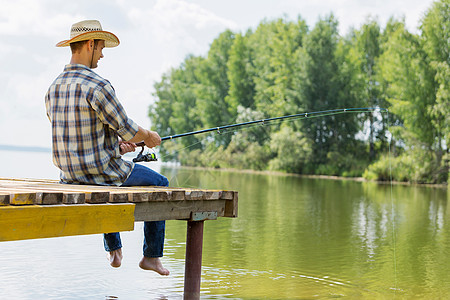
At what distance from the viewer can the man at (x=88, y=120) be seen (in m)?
3.77

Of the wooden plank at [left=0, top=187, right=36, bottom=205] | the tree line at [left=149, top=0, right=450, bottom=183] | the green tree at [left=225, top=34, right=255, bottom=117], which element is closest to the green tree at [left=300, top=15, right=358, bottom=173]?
the tree line at [left=149, top=0, right=450, bottom=183]

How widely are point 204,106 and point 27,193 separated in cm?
5305

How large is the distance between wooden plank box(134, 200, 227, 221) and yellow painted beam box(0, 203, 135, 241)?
0.54ft

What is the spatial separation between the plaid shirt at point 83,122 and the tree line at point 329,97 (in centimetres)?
1544

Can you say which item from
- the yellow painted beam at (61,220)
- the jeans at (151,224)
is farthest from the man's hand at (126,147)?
the yellow painted beam at (61,220)

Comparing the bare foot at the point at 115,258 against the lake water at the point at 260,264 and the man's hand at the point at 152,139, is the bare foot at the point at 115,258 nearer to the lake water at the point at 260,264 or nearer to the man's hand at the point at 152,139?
the lake water at the point at 260,264

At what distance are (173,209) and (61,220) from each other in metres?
0.88

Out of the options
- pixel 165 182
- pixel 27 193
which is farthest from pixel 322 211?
pixel 27 193

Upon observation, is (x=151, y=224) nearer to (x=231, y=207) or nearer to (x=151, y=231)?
(x=151, y=231)

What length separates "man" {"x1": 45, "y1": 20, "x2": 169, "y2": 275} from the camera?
377cm

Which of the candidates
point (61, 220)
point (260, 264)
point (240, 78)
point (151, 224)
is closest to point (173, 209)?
point (151, 224)

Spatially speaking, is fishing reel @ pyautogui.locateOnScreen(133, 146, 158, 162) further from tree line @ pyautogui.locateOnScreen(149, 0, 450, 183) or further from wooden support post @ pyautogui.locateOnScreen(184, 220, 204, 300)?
tree line @ pyautogui.locateOnScreen(149, 0, 450, 183)

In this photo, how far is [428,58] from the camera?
1248 inches

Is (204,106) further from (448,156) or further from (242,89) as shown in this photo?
(448,156)
